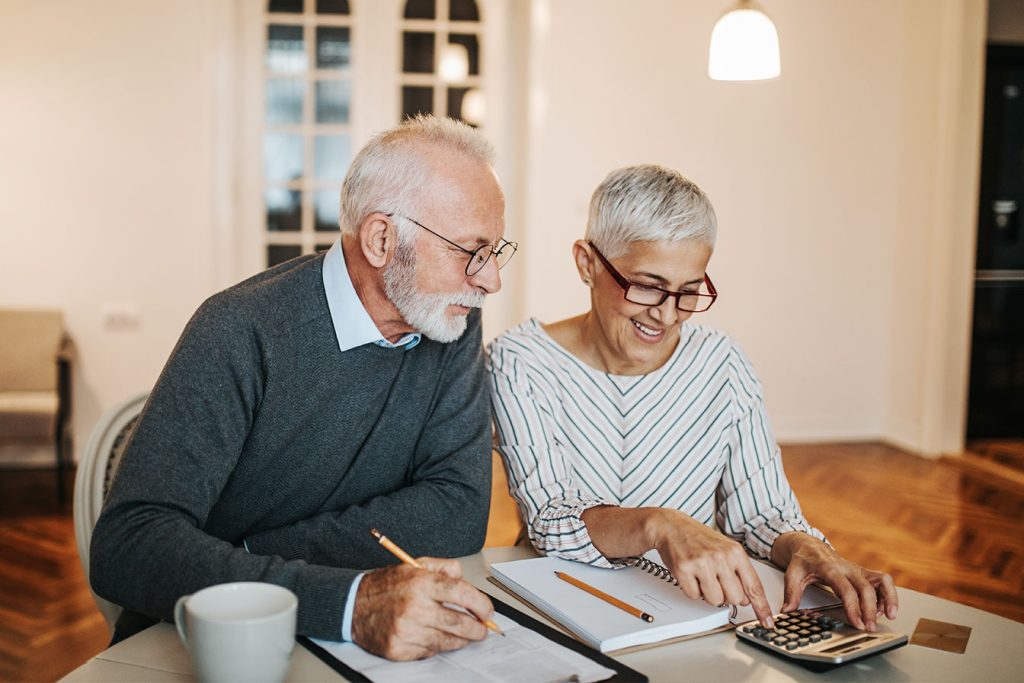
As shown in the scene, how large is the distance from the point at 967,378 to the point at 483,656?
5.87m

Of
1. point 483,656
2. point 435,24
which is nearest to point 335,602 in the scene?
point 483,656

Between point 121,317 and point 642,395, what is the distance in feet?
14.3

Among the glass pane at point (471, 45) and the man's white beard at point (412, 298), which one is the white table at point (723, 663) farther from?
the glass pane at point (471, 45)

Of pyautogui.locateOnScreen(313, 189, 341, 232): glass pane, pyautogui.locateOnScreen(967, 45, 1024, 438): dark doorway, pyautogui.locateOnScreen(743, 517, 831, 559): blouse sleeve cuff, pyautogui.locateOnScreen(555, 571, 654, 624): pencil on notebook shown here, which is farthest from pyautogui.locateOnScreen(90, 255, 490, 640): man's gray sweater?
pyautogui.locateOnScreen(967, 45, 1024, 438): dark doorway

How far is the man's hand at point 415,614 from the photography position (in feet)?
3.56

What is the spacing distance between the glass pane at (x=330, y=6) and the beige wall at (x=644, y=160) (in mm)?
575

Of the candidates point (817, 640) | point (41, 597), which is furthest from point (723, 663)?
point (41, 597)

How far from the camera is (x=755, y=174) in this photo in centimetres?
608

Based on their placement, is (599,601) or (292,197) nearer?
(599,601)

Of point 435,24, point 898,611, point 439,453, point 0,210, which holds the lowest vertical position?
point 898,611

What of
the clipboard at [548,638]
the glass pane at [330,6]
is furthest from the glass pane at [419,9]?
the clipboard at [548,638]

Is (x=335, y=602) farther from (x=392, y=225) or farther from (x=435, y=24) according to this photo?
(x=435, y=24)

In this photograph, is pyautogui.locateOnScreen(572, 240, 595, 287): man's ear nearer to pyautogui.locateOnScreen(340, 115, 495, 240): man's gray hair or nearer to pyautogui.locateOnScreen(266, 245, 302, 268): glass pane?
pyautogui.locateOnScreen(340, 115, 495, 240): man's gray hair

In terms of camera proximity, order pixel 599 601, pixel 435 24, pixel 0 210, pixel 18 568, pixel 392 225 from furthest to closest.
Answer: pixel 435 24 < pixel 0 210 < pixel 18 568 < pixel 392 225 < pixel 599 601
